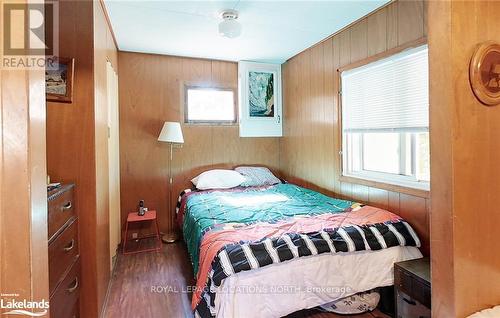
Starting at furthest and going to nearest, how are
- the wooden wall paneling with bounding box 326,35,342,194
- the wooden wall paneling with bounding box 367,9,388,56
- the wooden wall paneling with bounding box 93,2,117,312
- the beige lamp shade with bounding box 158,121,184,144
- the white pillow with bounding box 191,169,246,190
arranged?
the white pillow with bounding box 191,169,246,190 → the beige lamp shade with bounding box 158,121,184,144 → the wooden wall paneling with bounding box 326,35,342,194 → the wooden wall paneling with bounding box 367,9,388,56 → the wooden wall paneling with bounding box 93,2,117,312

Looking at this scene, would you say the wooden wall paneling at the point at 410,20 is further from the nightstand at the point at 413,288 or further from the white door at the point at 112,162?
the white door at the point at 112,162

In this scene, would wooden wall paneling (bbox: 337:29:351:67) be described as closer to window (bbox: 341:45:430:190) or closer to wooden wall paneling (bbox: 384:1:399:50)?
window (bbox: 341:45:430:190)

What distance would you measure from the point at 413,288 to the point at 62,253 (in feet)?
6.79

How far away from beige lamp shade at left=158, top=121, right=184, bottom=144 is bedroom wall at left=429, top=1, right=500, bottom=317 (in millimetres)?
2854

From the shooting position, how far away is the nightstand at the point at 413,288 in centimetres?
158

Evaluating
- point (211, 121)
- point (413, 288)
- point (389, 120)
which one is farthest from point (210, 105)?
point (413, 288)

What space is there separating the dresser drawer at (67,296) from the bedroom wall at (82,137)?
0.12 meters

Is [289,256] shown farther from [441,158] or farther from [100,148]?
[100,148]

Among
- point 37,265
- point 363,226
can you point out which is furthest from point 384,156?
point 37,265

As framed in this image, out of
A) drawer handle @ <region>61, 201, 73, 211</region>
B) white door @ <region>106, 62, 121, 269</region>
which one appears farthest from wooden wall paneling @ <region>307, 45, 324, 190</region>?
drawer handle @ <region>61, 201, 73, 211</region>

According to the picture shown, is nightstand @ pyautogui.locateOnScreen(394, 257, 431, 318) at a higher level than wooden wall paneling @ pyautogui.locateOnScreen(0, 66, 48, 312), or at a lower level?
lower

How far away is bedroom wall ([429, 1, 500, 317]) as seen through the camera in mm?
1057

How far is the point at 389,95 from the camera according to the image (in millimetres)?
2391

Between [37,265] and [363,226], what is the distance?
1.89m
